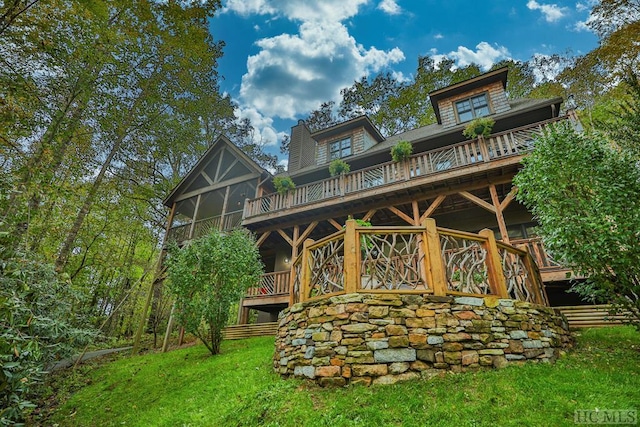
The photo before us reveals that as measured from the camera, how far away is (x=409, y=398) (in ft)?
11.4

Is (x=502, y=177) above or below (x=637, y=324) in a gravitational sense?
above

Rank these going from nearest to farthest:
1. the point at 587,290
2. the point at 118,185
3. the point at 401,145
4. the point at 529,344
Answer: the point at 529,344 → the point at 587,290 → the point at 401,145 → the point at 118,185

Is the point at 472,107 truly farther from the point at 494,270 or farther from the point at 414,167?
the point at 494,270

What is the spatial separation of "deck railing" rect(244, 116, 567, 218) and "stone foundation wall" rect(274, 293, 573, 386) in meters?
4.85

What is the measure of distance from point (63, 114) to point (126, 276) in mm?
11280

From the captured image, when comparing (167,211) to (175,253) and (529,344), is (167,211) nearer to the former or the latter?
(175,253)

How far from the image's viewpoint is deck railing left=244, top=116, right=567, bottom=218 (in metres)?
8.23

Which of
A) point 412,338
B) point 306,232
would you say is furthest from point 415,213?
point 412,338

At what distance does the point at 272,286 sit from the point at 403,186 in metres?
5.63

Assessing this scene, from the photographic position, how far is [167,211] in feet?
59.6

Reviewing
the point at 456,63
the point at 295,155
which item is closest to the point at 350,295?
the point at 295,155

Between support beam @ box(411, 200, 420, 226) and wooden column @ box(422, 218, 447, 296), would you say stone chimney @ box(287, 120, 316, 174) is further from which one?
wooden column @ box(422, 218, 447, 296)

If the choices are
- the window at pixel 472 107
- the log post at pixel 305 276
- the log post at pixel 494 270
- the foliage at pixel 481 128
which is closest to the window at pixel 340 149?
the window at pixel 472 107

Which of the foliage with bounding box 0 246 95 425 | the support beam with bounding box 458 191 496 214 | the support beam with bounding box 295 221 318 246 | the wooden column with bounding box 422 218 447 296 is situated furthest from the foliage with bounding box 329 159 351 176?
the foliage with bounding box 0 246 95 425
